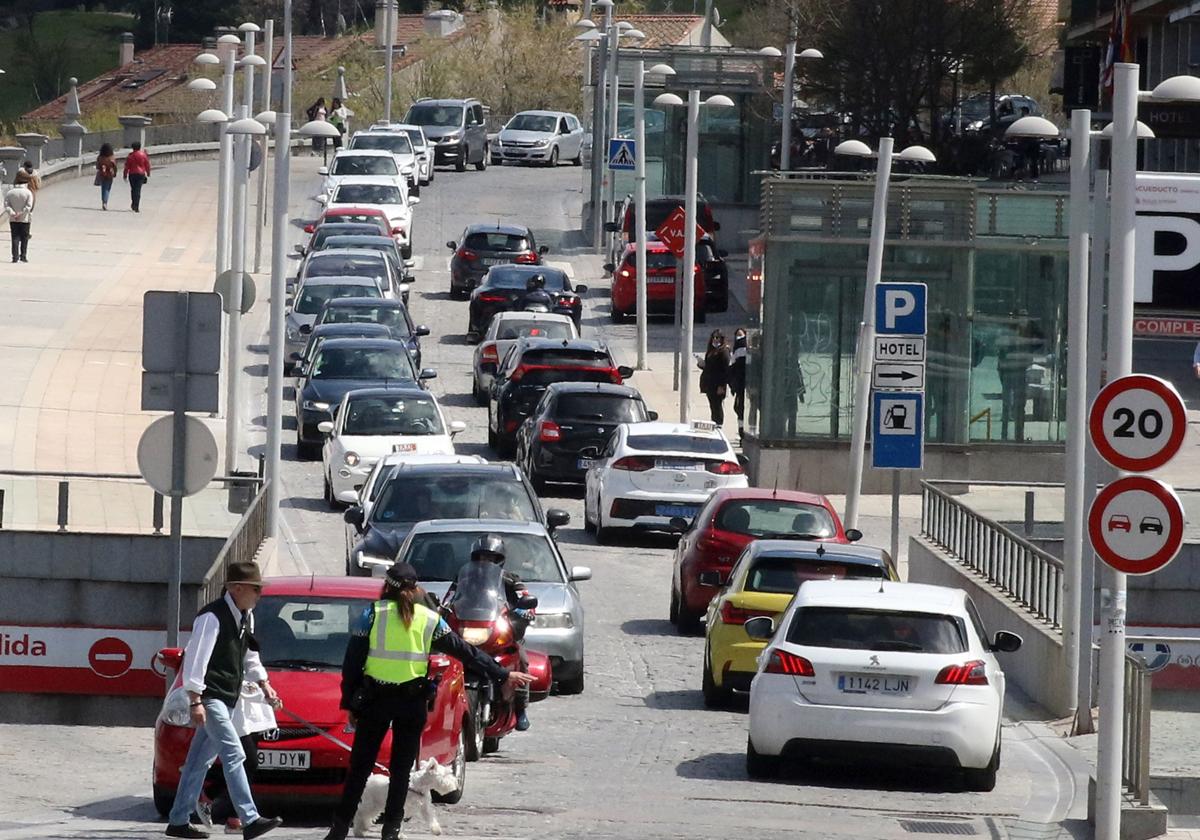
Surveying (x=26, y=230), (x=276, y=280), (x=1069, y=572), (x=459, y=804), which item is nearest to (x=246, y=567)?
(x=459, y=804)

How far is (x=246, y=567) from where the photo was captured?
12172 millimetres

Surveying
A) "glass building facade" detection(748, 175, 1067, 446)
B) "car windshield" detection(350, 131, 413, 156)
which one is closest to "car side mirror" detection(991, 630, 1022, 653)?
"glass building facade" detection(748, 175, 1067, 446)

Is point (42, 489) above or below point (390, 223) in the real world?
below

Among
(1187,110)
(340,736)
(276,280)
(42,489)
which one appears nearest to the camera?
(340,736)

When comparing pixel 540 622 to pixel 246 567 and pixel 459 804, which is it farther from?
pixel 246 567

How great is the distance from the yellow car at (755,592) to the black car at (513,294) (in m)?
25.1

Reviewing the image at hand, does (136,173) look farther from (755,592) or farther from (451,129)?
(755,592)

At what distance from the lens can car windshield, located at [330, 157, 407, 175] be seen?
5938 centimetres

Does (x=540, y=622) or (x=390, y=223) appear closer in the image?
(x=540, y=622)

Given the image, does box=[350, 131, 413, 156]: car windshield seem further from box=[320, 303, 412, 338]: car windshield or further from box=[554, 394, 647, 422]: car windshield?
box=[554, 394, 647, 422]: car windshield

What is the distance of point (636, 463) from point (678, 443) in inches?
26.7

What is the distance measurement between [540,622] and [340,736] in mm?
5790

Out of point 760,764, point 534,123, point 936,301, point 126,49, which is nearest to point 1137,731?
point 760,764

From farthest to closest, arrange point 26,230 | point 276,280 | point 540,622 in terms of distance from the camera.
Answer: point 26,230
point 276,280
point 540,622
